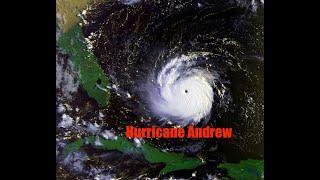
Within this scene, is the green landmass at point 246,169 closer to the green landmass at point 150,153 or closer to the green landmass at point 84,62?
the green landmass at point 150,153

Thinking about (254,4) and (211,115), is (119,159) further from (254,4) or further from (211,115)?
(254,4)

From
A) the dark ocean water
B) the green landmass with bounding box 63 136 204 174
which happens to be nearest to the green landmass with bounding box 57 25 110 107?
the dark ocean water

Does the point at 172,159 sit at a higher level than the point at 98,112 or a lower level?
lower

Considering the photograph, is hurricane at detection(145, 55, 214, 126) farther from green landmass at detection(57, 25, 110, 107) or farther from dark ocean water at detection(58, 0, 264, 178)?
green landmass at detection(57, 25, 110, 107)

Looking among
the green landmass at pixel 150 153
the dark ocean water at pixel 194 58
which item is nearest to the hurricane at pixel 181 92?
the dark ocean water at pixel 194 58
